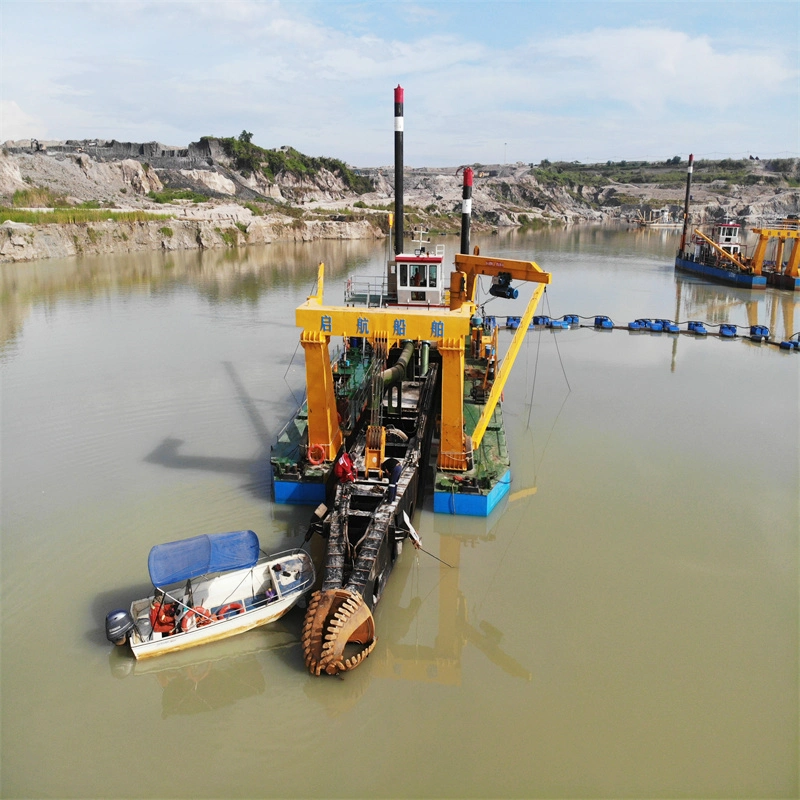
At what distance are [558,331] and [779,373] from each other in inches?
398

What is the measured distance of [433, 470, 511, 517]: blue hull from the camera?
12485 mm

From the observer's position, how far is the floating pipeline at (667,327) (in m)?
28.6

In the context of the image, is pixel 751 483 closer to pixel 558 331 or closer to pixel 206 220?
pixel 558 331

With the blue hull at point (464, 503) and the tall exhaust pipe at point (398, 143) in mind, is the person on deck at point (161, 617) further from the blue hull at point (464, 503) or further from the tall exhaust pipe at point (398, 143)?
the tall exhaust pipe at point (398, 143)

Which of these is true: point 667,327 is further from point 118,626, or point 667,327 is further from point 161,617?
point 118,626

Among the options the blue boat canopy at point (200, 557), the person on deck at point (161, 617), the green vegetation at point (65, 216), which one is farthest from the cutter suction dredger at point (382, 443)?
the green vegetation at point (65, 216)

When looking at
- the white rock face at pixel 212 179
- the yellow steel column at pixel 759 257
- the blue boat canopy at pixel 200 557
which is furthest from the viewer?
the white rock face at pixel 212 179

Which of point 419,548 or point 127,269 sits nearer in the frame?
point 419,548

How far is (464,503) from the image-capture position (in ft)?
41.2

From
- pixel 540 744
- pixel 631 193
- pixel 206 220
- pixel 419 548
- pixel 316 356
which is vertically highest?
pixel 631 193

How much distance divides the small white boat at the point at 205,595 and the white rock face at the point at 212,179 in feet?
279

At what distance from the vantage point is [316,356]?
41.0ft

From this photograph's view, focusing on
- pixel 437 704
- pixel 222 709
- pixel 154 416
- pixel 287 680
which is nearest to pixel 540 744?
pixel 437 704

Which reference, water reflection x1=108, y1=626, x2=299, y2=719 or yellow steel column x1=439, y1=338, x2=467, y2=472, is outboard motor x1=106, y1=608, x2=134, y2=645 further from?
yellow steel column x1=439, y1=338, x2=467, y2=472
